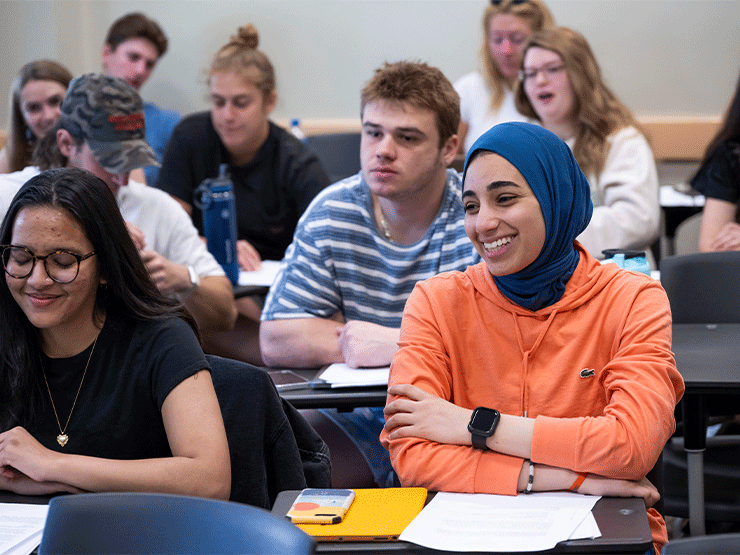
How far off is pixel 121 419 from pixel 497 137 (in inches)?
33.9

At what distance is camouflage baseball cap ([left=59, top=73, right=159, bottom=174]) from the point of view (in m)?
2.39

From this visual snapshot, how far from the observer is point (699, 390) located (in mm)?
1813

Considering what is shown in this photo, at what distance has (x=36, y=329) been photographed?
161 centimetres

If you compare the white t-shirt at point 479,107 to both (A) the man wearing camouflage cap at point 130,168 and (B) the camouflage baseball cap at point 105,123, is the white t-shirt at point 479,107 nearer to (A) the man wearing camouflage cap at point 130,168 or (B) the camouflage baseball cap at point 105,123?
(A) the man wearing camouflage cap at point 130,168

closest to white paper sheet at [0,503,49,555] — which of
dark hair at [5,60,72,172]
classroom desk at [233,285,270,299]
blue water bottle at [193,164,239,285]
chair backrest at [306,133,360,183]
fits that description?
classroom desk at [233,285,270,299]

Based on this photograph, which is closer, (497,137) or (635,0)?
(497,137)

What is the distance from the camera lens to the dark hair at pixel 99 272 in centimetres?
154

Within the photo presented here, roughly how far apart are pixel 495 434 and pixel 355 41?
4.37 m

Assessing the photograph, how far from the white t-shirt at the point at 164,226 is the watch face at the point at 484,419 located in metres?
1.49

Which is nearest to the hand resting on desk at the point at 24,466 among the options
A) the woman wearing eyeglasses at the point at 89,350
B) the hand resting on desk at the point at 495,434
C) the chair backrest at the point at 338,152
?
the woman wearing eyeglasses at the point at 89,350

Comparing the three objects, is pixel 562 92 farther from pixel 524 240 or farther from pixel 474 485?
pixel 474 485

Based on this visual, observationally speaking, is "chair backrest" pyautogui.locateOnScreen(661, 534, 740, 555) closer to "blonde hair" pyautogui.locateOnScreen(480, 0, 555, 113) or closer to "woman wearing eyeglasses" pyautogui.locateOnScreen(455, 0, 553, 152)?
"woman wearing eyeglasses" pyautogui.locateOnScreen(455, 0, 553, 152)

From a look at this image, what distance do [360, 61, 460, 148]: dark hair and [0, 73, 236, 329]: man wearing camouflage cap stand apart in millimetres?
712

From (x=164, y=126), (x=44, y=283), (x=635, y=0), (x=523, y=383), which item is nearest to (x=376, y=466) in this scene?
(x=523, y=383)
